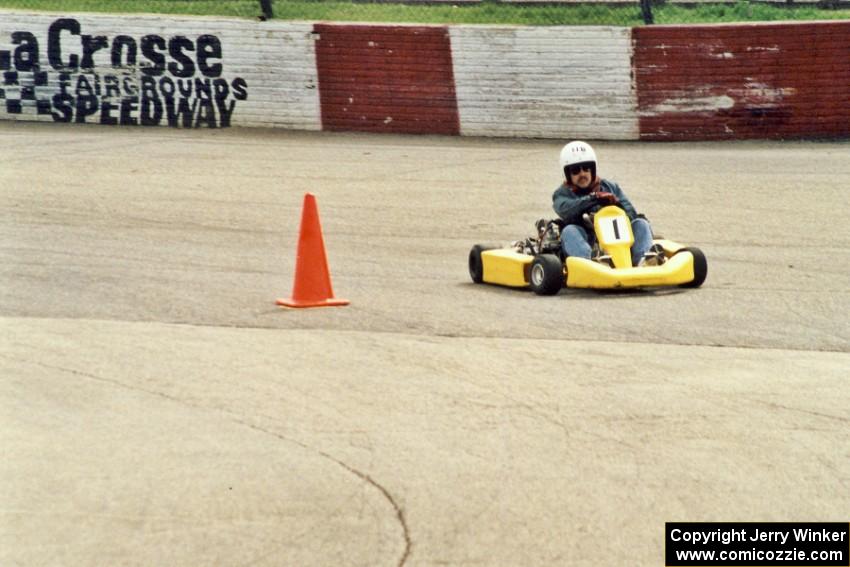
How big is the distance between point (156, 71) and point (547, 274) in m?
10.5

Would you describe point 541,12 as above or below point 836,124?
above

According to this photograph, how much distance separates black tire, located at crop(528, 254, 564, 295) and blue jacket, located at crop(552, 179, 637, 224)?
383mm

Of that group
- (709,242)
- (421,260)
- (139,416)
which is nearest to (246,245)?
(421,260)

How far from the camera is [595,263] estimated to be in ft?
31.7

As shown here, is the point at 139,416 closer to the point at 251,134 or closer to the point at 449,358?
the point at 449,358

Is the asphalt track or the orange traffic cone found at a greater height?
the orange traffic cone

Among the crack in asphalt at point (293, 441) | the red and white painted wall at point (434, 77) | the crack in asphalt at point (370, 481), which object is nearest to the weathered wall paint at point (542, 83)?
the red and white painted wall at point (434, 77)

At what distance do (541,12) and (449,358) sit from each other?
12.2 m

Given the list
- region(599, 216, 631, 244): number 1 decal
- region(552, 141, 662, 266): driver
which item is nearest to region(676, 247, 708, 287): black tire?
region(552, 141, 662, 266): driver

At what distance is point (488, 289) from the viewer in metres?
10.2

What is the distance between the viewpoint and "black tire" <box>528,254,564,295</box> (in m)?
9.67

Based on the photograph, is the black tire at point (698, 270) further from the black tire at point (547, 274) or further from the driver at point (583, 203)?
the black tire at point (547, 274)

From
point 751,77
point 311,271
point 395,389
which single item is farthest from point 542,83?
point 395,389

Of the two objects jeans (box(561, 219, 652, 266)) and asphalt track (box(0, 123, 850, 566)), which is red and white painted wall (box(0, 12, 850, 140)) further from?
jeans (box(561, 219, 652, 266))
